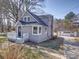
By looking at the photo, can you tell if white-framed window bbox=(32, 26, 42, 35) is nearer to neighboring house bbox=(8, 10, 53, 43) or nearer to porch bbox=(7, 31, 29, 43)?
neighboring house bbox=(8, 10, 53, 43)

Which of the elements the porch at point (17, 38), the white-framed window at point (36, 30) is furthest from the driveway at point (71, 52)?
the porch at point (17, 38)

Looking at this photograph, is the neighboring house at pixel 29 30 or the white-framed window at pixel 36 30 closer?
the neighboring house at pixel 29 30

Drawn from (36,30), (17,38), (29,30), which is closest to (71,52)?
(36,30)

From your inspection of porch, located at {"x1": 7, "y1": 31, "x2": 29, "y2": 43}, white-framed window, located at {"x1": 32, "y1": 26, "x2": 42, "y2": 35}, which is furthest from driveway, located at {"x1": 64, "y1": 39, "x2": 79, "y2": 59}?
porch, located at {"x1": 7, "y1": 31, "x2": 29, "y2": 43}

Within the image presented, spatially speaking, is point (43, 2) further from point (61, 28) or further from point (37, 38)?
point (61, 28)

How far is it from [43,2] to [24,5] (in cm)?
405

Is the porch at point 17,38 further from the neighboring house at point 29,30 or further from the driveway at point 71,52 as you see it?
the driveway at point 71,52

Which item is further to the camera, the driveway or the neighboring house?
the neighboring house

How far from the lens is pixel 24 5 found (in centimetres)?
2694

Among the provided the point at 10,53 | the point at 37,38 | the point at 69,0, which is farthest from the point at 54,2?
the point at 10,53

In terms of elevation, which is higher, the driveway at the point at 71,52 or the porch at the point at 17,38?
the porch at the point at 17,38

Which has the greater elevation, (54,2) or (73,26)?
(54,2)

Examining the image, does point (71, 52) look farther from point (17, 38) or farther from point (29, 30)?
point (29, 30)

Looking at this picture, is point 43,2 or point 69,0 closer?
point 69,0
